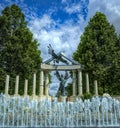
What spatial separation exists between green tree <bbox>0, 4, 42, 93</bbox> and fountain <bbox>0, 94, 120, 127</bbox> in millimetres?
14423

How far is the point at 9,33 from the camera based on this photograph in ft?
102

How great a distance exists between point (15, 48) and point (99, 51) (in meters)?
10.9

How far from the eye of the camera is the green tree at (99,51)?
3086cm

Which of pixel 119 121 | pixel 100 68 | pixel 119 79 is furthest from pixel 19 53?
pixel 119 121

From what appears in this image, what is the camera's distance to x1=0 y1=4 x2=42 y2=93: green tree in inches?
1164

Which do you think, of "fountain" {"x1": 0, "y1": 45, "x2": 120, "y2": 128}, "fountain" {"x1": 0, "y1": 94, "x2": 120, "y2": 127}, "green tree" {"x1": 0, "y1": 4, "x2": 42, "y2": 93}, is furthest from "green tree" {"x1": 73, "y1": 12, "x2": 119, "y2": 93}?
"fountain" {"x1": 0, "y1": 94, "x2": 120, "y2": 127}

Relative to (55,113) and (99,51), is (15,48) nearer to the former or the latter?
(99,51)

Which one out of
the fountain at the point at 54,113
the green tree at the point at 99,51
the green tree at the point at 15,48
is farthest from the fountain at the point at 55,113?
the green tree at the point at 99,51

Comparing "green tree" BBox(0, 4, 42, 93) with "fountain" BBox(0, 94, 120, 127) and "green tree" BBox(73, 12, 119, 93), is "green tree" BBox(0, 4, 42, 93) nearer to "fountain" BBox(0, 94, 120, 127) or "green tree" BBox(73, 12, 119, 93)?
"green tree" BBox(73, 12, 119, 93)

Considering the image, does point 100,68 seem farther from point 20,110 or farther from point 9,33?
point 20,110

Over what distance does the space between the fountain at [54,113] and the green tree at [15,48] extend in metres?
14.4

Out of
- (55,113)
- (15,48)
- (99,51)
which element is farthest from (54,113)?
(99,51)

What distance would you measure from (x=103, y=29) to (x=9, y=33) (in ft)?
42.0

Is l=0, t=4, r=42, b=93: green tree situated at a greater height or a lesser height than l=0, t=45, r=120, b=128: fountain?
greater
